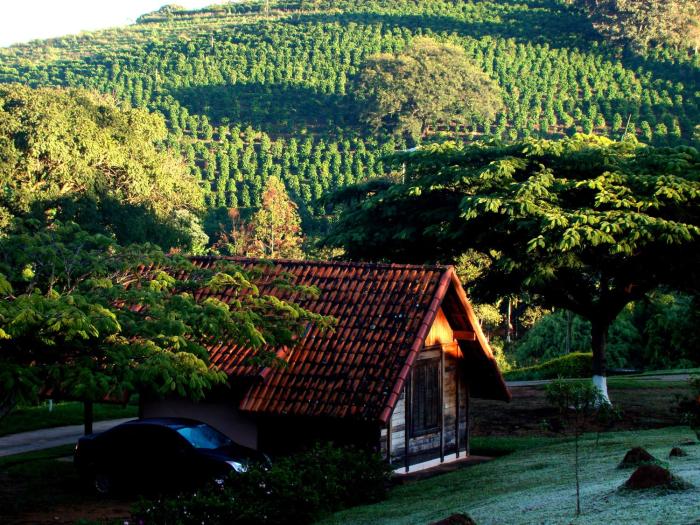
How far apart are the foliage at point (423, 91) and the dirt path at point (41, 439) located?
58225 mm

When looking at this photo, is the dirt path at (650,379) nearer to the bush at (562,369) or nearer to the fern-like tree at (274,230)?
the bush at (562,369)

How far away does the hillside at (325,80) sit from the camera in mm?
76750

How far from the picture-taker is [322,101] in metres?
89.3

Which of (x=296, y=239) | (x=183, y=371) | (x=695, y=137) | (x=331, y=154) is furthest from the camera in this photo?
(x=331, y=154)

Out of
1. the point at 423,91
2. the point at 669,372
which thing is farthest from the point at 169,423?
the point at 423,91

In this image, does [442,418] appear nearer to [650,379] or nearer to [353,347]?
[353,347]

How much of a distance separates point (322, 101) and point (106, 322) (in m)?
77.4

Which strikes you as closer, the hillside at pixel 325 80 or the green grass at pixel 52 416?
the green grass at pixel 52 416

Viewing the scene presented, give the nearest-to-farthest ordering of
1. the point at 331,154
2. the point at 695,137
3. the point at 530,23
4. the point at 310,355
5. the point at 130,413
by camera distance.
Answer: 1. the point at 310,355
2. the point at 130,413
3. the point at 695,137
4. the point at 331,154
5. the point at 530,23

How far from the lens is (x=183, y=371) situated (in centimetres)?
1429

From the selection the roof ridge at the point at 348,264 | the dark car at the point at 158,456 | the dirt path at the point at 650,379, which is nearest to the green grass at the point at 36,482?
the dark car at the point at 158,456

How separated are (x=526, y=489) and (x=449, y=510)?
5.12 ft

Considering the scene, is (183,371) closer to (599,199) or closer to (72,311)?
(72,311)

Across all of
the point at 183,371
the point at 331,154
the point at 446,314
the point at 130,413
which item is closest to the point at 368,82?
the point at 331,154
